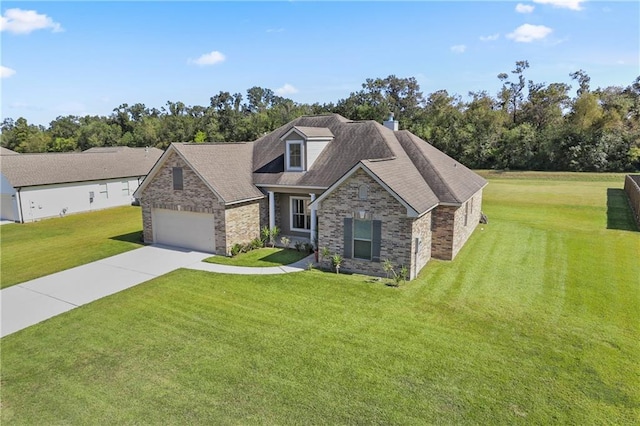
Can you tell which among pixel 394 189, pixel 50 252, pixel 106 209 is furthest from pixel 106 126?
pixel 394 189

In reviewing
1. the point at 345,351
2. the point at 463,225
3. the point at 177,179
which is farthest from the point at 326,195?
the point at 177,179

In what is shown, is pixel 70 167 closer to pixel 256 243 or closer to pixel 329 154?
pixel 256 243

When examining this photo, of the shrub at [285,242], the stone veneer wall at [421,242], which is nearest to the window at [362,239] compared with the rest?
the stone veneer wall at [421,242]

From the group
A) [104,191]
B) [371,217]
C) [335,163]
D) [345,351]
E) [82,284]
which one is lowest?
[345,351]

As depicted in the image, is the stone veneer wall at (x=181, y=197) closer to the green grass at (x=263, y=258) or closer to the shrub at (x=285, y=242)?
the green grass at (x=263, y=258)

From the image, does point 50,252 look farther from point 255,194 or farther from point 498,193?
point 498,193

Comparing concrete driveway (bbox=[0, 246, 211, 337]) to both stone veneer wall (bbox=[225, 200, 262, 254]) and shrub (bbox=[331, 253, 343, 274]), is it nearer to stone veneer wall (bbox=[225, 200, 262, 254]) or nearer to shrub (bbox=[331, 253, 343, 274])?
stone veneer wall (bbox=[225, 200, 262, 254])
